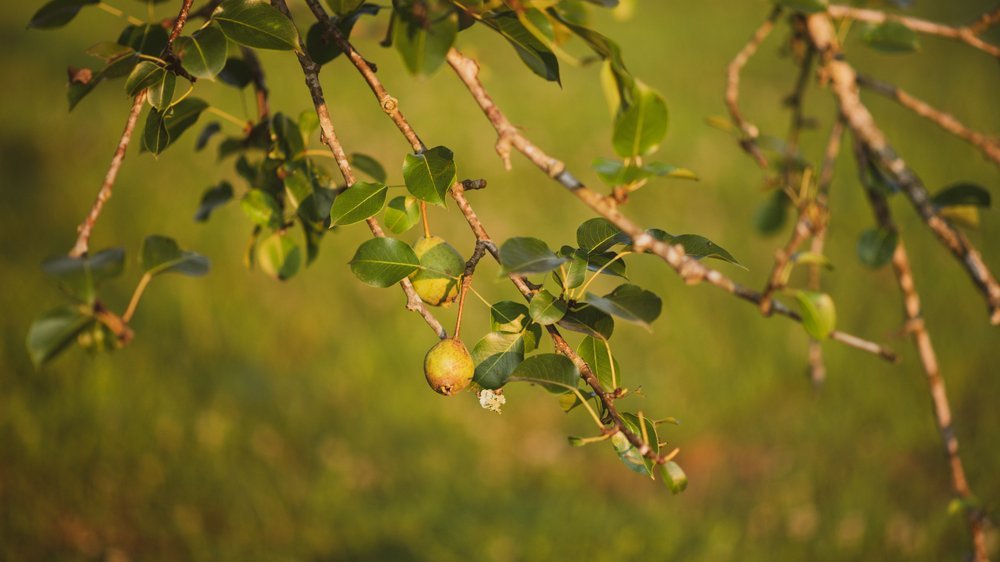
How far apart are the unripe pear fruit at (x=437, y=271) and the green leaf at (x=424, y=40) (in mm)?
194

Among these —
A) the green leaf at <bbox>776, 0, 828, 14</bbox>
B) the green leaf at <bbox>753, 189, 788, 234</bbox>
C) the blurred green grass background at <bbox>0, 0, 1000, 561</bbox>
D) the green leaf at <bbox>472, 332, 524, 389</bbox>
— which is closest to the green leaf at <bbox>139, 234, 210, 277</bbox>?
the green leaf at <bbox>472, 332, 524, 389</bbox>

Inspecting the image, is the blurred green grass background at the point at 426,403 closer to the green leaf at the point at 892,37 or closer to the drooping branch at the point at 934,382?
the drooping branch at the point at 934,382

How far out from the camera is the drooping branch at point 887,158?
914 mm

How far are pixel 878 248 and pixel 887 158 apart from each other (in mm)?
187

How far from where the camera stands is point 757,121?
3.85m

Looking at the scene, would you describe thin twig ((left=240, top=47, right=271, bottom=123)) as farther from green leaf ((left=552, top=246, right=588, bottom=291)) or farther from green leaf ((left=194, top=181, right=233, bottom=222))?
green leaf ((left=552, top=246, right=588, bottom=291))

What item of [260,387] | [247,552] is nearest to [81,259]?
[247,552]

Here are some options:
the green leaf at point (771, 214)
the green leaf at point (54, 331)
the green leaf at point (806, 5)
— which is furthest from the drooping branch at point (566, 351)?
the green leaf at point (771, 214)

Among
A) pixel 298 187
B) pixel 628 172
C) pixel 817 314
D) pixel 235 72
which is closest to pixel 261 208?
pixel 298 187

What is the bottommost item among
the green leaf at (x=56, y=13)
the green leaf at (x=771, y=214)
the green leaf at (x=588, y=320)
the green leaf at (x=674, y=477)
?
the green leaf at (x=771, y=214)

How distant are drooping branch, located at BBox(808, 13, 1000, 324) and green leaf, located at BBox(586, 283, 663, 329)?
42cm

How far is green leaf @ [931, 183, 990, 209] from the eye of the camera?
114cm

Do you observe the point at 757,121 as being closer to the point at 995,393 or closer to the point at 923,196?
the point at 995,393

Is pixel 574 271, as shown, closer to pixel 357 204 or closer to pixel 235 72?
pixel 357 204
